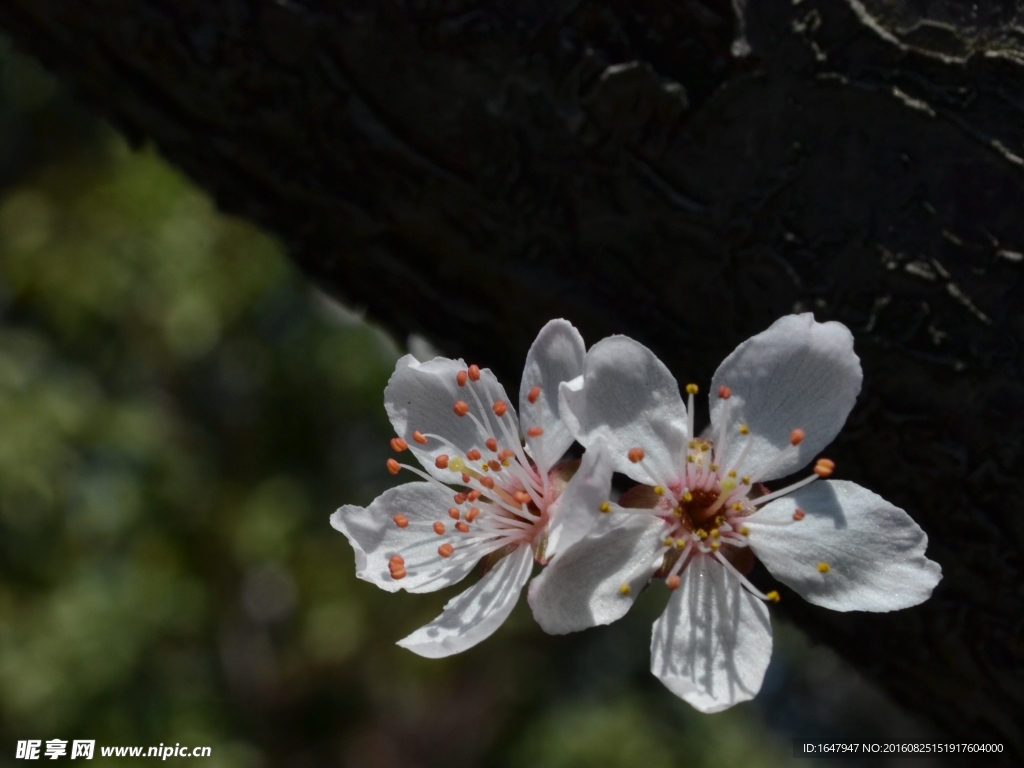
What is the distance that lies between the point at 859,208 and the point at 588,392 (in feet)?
1.42

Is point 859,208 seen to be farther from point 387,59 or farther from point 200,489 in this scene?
point 200,489

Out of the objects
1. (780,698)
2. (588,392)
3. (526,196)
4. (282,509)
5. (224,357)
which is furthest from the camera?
(780,698)

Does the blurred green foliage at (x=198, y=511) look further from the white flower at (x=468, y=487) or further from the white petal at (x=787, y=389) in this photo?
the white petal at (x=787, y=389)

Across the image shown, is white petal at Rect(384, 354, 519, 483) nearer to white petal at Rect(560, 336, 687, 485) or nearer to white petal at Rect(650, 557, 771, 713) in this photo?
white petal at Rect(560, 336, 687, 485)

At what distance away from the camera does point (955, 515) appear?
1.07m

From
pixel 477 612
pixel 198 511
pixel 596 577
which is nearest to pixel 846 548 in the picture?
pixel 596 577

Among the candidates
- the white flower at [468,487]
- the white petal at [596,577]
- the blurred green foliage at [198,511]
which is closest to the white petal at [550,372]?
the white flower at [468,487]

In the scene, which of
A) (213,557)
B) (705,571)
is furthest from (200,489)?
(705,571)

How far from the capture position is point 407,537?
40.7 inches

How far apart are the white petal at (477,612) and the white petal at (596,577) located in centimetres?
5

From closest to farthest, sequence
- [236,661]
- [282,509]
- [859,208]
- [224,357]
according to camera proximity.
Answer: [859,208], [282,509], [236,661], [224,357]

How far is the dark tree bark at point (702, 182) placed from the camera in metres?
1.04

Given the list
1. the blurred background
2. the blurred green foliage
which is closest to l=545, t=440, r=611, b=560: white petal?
the blurred background

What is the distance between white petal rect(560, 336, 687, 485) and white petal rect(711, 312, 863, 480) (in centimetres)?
5
